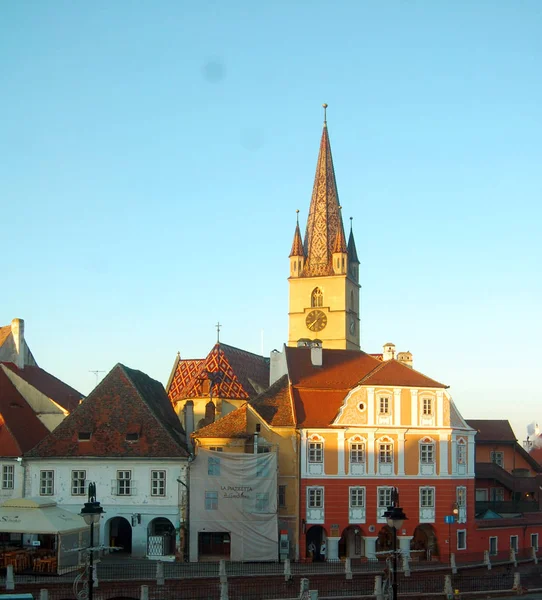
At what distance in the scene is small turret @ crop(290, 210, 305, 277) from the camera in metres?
104

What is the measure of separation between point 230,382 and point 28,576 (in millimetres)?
35631

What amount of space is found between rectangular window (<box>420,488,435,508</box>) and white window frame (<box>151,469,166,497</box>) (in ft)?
43.1

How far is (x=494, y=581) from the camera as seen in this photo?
1567 inches

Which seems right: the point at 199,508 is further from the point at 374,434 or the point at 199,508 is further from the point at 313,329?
the point at 313,329

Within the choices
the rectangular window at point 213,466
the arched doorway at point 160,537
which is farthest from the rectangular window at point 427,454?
the arched doorway at point 160,537

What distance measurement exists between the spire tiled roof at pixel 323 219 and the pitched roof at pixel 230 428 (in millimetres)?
53778

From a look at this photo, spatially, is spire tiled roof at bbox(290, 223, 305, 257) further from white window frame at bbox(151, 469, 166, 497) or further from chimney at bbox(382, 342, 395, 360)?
white window frame at bbox(151, 469, 166, 497)

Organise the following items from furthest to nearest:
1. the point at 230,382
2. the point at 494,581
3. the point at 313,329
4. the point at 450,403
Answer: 1. the point at 313,329
2. the point at 230,382
3. the point at 450,403
4. the point at 494,581

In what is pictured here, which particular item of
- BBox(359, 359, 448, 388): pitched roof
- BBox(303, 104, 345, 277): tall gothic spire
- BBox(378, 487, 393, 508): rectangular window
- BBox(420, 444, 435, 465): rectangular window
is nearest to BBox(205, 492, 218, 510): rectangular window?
BBox(378, 487, 393, 508): rectangular window

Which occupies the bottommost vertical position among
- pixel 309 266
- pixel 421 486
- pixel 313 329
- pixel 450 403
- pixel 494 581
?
pixel 494 581

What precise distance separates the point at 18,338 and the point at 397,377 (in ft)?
82.9

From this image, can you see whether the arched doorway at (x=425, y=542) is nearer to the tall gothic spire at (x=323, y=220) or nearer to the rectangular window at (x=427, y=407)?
the rectangular window at (x=427, y=407)

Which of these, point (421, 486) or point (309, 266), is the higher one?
point (309, 266)

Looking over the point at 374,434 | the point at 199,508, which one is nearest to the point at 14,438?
the point at 199,508
